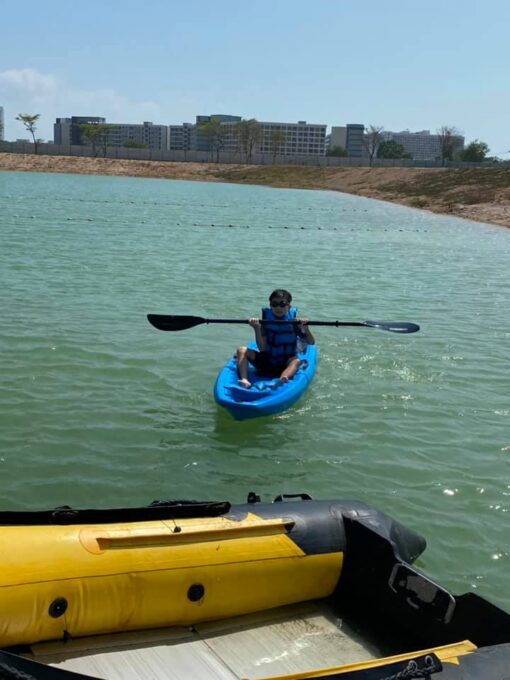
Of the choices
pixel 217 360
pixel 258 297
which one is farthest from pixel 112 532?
pixel 258 297

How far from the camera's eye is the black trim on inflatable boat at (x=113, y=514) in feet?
11.3

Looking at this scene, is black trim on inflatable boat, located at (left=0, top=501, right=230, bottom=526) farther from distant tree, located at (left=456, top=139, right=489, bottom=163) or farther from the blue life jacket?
distant tree, located at (left=456, top=139, right=489, bottom=163)

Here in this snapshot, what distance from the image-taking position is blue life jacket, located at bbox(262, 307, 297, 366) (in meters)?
7.78

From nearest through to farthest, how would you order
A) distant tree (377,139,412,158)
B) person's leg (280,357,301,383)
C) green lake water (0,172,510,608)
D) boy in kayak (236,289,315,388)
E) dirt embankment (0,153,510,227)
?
green lake water (0,172,510,608), person's leg (280,357,301,383), boy in kayak (236,289,315,388), dirt embankment (0,153,510,227), distant tree (377,139,412,158)

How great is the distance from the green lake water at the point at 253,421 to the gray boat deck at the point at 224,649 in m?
1.31

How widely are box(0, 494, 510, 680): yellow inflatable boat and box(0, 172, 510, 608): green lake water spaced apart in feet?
3.73

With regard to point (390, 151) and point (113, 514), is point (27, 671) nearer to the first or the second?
point (113, 514)

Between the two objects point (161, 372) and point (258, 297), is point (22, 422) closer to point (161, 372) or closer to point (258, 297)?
point (161, 372)

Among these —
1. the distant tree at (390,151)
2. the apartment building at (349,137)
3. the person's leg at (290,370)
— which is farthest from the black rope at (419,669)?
the apartment building at (349,137)

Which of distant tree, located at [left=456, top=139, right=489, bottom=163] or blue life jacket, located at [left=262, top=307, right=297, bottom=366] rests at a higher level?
distant tree, located at [left=456, top=139, right=489, bottom=163]

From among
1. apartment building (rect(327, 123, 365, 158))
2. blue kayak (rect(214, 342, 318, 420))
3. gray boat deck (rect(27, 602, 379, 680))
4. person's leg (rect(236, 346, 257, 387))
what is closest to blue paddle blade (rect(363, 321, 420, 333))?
blue kayak (rect(214, 342, 318, 420))

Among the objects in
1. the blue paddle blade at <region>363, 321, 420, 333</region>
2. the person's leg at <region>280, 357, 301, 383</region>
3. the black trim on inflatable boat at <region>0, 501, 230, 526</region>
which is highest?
the blue paddle blade at <region>363, 321, 420, 333</region>

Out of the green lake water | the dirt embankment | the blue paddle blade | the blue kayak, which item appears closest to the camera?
the green lake water

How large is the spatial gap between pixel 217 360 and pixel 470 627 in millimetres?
5833
